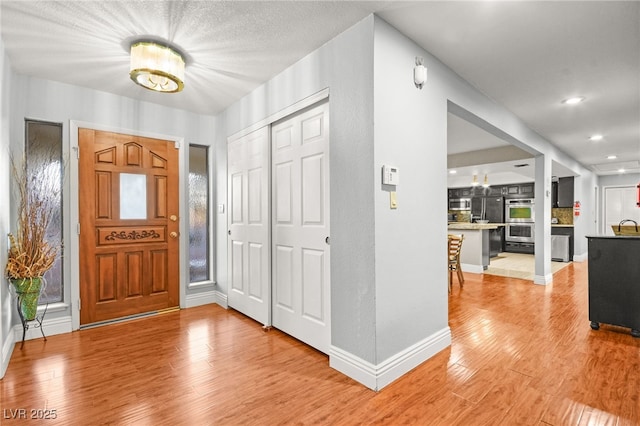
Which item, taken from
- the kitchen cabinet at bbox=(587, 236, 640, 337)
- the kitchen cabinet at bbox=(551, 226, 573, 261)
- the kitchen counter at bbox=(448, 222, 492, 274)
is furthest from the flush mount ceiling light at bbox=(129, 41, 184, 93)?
the kitchen cabinet at bbox=(551, 226, 573, 261)

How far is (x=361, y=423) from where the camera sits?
1.69 meters

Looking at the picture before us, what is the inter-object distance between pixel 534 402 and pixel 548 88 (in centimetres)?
304

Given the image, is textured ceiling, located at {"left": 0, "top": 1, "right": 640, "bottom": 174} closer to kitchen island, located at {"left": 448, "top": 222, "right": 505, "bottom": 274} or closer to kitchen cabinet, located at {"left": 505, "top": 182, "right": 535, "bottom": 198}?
kitchen island, located at {"left": 448, "top": 222, "right": 505, "bottom": 274}

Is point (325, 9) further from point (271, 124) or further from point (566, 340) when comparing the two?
point (566, 340)

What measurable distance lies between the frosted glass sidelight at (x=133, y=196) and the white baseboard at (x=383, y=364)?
2710 mm

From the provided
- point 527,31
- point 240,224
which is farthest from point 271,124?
point 527,31

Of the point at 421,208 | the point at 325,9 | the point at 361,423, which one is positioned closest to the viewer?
the point at 361,423

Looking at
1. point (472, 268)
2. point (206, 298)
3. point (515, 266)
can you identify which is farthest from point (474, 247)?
point (206, 298)

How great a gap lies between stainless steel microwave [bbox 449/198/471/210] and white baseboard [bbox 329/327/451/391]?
8681 millimetres

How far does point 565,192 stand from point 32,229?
10787 mm

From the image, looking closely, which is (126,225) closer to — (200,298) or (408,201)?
(200,298)

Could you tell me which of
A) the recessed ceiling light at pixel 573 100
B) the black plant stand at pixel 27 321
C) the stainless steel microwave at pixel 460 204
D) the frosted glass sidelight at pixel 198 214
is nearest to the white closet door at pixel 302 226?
the frosted glass sidelight at pixel 198 214

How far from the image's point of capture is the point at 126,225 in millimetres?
Result: 3436

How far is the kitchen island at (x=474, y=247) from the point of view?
19.6 feet
